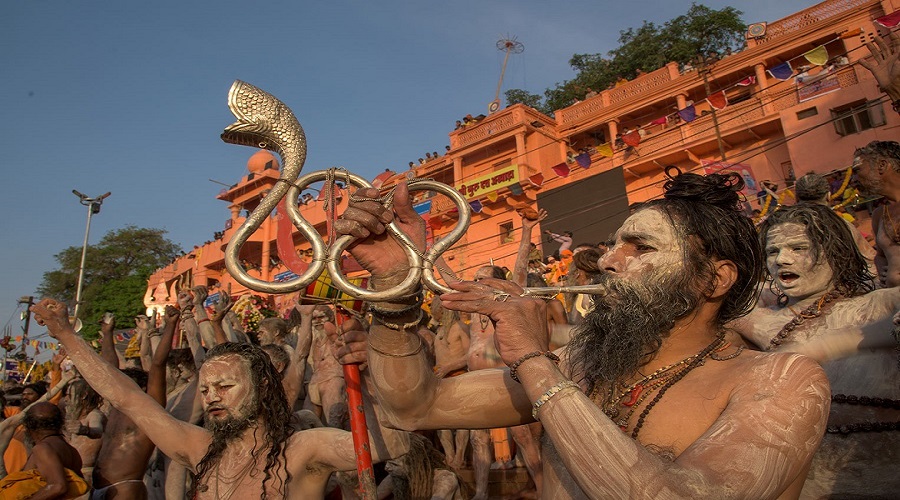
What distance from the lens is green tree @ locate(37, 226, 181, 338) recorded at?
40.0 meters

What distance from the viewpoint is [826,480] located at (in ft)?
8.09

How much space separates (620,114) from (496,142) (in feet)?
16.2

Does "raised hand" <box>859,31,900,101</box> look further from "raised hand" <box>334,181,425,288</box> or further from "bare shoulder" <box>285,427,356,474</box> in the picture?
"bare shoulder" <box>285,427,356,474</box>

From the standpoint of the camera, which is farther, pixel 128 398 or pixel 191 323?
pixel 191 323

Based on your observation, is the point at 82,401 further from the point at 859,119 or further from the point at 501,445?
the point at 859,119

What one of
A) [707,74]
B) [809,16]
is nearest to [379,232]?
[707,74]

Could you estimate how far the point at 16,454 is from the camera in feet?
20.1

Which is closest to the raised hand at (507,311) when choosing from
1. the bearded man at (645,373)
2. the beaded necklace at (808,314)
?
the bearded man at (645,373)

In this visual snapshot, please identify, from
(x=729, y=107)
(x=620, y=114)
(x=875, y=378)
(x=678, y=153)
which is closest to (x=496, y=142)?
(x=620, y=114)

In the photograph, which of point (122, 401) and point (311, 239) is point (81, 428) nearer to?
point (122, 401)

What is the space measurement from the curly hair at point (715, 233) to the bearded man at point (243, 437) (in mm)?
1820

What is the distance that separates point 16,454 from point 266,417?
4461 mm

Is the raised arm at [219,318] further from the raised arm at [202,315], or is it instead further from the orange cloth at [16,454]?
the orange cloth at [16,454]

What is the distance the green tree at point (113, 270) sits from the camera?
40031 mm
